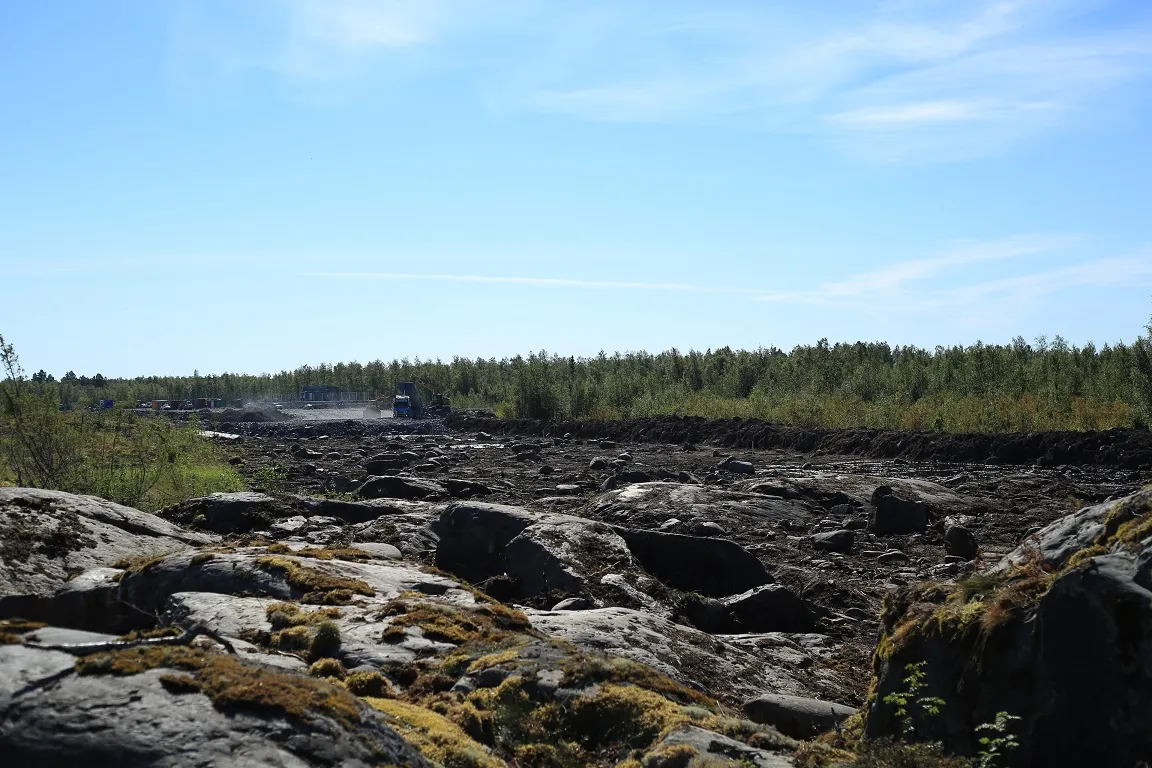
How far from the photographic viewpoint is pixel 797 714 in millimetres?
6977

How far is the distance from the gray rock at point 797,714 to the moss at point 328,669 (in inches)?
117

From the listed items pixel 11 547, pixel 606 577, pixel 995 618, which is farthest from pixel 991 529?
pixel 11 547

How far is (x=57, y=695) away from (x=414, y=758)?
157 cm

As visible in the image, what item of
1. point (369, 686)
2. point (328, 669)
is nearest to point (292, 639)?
point (328, 669)

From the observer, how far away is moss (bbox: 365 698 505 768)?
5.18 metres

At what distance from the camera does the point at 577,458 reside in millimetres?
29469

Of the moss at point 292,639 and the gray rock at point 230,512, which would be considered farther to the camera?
the gray rock at point 230,512

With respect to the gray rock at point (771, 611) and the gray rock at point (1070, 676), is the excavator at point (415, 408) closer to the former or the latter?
the gray rock at point (771, 611)

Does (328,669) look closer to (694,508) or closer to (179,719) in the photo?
(179,719)

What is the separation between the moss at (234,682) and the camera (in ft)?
14.1

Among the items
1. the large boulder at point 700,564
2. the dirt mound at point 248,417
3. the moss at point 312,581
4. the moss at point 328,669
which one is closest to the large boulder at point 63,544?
the moss at point 312,581

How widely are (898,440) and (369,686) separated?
23070 mm

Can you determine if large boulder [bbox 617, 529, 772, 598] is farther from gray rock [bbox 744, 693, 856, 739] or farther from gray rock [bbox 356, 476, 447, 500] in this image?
gray rock [bbox 356, 476, 447, 500]

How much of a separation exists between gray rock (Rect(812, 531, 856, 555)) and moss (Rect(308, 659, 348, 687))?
9.42 m
